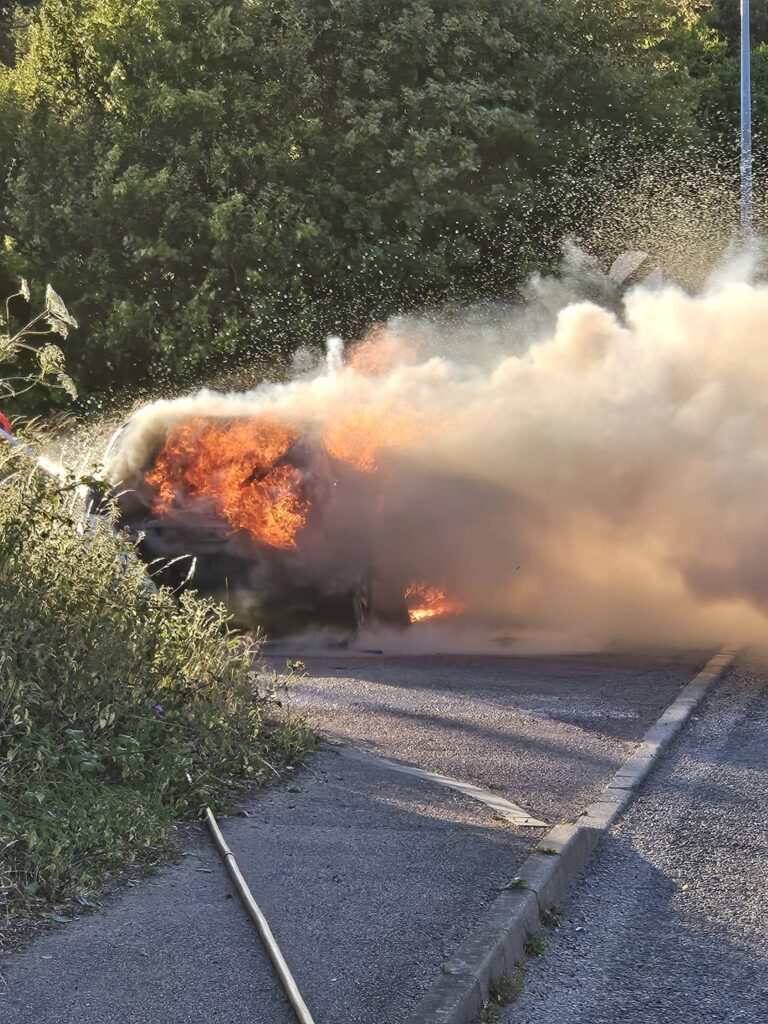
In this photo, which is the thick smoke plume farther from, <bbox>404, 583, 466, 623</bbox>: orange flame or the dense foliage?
the dense foliage

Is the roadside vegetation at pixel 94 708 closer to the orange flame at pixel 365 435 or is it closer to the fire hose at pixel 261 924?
the fire hose at pixel 261 924

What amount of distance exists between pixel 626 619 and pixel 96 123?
54.9ft

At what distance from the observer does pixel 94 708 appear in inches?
272

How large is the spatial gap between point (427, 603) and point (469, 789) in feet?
17.1

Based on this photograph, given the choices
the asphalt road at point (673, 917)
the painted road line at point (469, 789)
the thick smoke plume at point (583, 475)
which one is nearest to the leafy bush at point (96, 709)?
the painted road line at point (469, 789)

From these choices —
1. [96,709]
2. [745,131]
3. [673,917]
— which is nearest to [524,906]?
[673,917]

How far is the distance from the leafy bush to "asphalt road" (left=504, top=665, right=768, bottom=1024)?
5.84ft

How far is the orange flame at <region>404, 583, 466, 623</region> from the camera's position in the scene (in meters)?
12.5

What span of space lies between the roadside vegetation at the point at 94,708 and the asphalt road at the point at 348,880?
243mm

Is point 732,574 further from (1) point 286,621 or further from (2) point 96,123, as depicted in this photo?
(2) point 96,123

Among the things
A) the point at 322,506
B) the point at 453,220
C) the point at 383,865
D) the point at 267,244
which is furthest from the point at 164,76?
the point at 383,865

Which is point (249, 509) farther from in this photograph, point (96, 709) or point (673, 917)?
point (673, 917)

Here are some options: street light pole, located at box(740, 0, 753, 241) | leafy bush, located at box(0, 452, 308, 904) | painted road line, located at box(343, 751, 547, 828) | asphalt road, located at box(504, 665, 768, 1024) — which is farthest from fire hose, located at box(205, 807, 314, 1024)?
street light pole, located at box(740, 0, 753, 241)

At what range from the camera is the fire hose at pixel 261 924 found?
Answer: 464 cm
